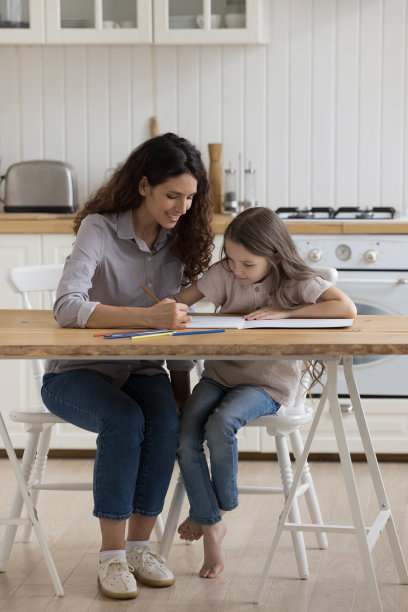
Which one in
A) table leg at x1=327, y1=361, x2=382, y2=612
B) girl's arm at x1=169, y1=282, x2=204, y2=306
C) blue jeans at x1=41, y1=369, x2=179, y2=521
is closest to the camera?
table leg at x1=327, y1=361, x2=382, y2=612

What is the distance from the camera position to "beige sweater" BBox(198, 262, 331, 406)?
2.42m

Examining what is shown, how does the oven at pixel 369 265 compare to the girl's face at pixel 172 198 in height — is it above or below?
below

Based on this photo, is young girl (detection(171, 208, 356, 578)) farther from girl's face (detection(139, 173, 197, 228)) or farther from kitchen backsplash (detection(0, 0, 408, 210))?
kitchen backsplash (detection(0, 0, 408, 210))

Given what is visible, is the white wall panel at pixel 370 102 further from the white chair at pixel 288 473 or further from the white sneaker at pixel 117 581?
the white sneaker at pixel 117 581

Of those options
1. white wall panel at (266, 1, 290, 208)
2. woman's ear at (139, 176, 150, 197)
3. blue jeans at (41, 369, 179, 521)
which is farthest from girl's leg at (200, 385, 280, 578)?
white wall panel at (266, 1, 290, 208)

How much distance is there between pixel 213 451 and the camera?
229 centimetres

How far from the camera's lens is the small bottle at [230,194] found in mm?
3881

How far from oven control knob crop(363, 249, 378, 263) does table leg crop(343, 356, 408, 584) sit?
1.23 metres

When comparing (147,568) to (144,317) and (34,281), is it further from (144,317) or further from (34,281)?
(34,281)

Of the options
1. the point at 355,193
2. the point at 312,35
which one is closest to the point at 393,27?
the point at 312,35

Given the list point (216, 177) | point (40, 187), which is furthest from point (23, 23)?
point (216, 177)

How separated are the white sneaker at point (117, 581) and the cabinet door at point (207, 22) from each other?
2.10 metres

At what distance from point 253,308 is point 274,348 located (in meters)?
0.54

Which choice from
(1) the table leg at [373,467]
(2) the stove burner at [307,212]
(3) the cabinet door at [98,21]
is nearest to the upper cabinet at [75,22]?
(3) the cabinet door at [98,21]
